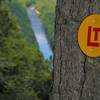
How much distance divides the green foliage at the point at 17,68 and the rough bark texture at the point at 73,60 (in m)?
3.09

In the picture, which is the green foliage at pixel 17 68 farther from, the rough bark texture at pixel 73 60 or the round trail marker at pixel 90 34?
the round trail marker at pixel 90 34

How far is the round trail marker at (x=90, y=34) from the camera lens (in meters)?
2.04

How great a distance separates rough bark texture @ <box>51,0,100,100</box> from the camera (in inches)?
81.5

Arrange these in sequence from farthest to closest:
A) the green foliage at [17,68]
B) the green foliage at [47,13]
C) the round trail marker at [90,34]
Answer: the green foliage at [47,13] → the green foliage at [17,68] → the round trail marker at [90,34]

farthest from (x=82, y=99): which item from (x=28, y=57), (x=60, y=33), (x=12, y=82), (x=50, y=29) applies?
(x=50, y=29)

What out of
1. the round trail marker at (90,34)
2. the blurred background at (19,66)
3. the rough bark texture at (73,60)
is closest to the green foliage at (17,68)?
the blurred background at (19,66)

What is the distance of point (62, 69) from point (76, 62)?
0.07m

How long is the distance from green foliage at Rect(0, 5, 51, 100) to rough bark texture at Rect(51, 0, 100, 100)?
309 centimetres

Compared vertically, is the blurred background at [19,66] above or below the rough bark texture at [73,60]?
below

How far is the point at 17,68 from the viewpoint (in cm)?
561

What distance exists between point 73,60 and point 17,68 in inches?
139

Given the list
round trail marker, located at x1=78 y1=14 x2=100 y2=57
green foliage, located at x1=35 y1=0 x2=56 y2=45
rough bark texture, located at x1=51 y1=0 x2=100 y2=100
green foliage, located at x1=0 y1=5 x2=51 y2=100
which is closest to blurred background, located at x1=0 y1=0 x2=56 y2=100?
green foliage, located at x1=0 y1=5 x2=51 y2=100

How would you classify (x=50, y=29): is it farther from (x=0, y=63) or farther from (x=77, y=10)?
(x=77, y=10)

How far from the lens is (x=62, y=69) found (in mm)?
2146
